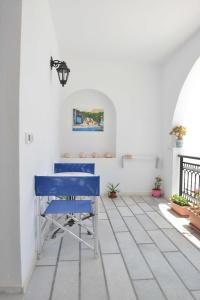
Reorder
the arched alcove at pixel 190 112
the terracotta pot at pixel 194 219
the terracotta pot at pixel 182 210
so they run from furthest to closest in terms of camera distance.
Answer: the arched alcove at pixel 190 112
the terracotta pot at pixel 182 210
the terracotta pot at pixel 194 219

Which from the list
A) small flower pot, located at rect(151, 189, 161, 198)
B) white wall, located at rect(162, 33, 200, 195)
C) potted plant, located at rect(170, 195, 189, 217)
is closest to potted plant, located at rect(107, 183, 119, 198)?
small flower pot, located at rect(151, 189, 161, 198)

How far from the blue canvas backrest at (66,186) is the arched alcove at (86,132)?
2.85m

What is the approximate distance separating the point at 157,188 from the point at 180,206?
1.24 meters

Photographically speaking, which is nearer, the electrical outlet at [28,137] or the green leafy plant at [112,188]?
the electrical outlet at [28,137]

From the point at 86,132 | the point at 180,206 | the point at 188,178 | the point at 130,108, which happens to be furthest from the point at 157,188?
the point at 86,132

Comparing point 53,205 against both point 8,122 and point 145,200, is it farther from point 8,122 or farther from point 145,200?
point 145,200

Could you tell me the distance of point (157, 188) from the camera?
196 inches

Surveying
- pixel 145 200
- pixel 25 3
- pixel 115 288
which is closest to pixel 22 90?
pixel 25 3

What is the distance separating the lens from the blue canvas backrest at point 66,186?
7.27ft

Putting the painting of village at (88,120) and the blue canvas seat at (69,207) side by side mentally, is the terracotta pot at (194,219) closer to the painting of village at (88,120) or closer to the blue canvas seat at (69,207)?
the blue canvas seat at (69,207)

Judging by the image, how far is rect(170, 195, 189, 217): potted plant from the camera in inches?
144

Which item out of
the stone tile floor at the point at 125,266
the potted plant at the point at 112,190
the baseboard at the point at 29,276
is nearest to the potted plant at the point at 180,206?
the stone tile floor at the point at 125,266

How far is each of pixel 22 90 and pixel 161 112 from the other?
12.8 ft

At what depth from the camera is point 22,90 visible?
1756 millimetres
